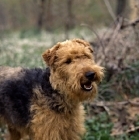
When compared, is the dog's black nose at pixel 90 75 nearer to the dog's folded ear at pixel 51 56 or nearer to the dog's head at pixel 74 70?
the dog's head at pixel 74 70

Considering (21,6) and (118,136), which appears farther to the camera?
(21,6)

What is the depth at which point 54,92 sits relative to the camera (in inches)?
215

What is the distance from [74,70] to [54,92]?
585mm

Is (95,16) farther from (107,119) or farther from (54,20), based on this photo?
(107,119)

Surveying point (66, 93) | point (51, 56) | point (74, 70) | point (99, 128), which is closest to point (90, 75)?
point (74, 70)

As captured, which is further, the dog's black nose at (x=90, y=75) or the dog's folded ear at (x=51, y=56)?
the dog's folded ear at (x=51, y=56)

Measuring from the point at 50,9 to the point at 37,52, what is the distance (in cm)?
821

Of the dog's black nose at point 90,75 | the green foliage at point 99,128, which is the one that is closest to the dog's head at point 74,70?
the dog's black nose at point 90,75

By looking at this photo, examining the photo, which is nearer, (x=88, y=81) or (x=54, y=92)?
(x=88, y=81)

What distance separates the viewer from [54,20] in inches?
917

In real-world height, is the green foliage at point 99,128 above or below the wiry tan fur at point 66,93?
below

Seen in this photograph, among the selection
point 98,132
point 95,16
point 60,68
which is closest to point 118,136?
point 98,132

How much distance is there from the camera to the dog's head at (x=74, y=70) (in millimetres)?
4945

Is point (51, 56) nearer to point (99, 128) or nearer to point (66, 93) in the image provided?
point (66, 93)
